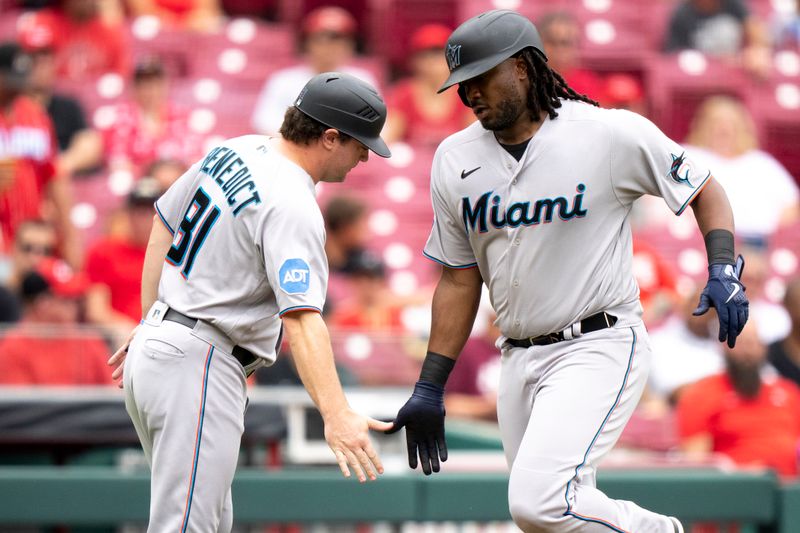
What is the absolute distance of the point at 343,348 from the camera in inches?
245

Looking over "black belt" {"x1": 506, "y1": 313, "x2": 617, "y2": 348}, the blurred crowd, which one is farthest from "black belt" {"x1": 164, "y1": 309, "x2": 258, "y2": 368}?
the blurred crowd

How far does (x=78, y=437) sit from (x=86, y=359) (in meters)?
0.39

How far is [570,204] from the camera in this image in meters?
3.86

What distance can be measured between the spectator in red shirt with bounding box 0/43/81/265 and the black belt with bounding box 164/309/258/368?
404 centimetres

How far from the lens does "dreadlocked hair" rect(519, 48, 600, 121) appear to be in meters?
3.90

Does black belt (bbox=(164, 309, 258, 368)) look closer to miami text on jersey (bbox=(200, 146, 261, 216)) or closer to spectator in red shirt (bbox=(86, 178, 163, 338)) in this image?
miami text on jersey (bbox=(200, 146, 261, 216))

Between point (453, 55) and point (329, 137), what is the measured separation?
1.52ft

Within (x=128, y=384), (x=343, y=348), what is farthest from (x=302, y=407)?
(x=128, y=384)

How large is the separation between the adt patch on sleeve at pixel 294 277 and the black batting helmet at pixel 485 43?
2.34ft

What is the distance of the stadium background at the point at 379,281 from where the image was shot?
17.2 feet

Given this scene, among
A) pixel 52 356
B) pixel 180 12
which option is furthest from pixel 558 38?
pixel 52 356

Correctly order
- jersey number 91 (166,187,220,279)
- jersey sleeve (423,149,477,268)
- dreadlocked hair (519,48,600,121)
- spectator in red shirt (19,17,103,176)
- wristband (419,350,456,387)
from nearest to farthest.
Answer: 1. jersey number 91 (166,187,220,279)
2. dreadlocked hair (519,48,600,121)
3. jersey sleeve (423,149,477,268)
4. wristband (419,350,456,387)
5. spectator in red shirt (19,17,103,176)

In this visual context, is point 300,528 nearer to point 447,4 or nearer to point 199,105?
point 199,105

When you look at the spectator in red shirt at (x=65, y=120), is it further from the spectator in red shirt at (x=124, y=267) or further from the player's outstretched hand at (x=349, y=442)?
the player's outstretched hand at (x=349, y=442)
